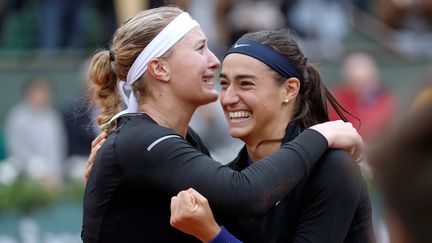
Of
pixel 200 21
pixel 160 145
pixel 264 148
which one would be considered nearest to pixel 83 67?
pixel 200 21

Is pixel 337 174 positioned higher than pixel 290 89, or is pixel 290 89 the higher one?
pixel 290 89

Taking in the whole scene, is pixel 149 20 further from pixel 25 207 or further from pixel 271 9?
pixel 271 9

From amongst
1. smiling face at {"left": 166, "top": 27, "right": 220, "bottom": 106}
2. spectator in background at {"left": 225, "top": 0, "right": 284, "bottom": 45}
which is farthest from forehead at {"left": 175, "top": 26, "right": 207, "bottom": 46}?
spectator in background at {"left": 225, "top": 0, "right": 284, "bottom": 45}

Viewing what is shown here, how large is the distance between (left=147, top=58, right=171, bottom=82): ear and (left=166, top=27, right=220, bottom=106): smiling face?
0.01 m

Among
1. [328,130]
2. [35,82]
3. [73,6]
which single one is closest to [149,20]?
[328,130]

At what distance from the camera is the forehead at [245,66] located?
3043 mm

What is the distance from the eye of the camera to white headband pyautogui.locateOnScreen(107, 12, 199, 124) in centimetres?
304

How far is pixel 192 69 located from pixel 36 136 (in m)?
6.56

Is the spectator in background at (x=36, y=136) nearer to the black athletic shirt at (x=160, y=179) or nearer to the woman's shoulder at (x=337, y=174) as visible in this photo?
the black athletic shirt at (x=160, y=179)

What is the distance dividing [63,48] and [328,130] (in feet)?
27.9

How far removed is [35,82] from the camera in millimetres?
9859

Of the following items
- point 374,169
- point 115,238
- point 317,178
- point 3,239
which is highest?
point 374,169

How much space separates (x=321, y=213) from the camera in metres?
2.73

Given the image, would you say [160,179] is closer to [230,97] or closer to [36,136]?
[230,97]
